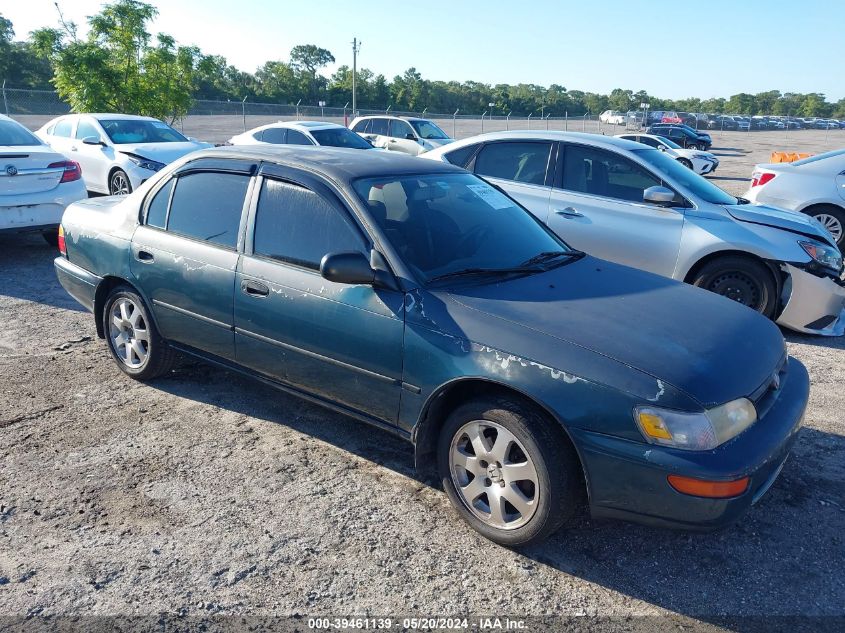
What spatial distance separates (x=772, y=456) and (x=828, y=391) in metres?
2.55

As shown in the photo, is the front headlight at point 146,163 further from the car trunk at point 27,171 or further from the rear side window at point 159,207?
the rear side window at point 159,207

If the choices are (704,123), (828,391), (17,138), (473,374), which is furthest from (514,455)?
(704,123)

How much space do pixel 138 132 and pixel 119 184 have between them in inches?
50.2

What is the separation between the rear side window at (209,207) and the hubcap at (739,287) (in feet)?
13.7

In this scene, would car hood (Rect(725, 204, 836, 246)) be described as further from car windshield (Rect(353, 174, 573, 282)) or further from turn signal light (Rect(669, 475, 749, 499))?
turn signal light (Rect(669, 475, 749, 499))

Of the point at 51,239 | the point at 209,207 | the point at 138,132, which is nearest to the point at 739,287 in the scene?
the point at 209,207

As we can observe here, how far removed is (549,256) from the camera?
3943mm

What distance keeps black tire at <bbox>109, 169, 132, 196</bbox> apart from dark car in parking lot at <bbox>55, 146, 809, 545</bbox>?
6.84 metres

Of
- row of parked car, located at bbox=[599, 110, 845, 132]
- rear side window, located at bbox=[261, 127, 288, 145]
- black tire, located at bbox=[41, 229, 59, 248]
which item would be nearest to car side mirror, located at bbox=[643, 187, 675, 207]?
black tire, located at bbox=[41, 229, 59, 248]

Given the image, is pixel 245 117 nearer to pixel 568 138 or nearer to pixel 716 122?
pixel 568 138

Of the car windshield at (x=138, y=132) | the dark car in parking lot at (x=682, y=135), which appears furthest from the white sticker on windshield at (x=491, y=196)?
the dark car in parking lot at (x=682, y=135)

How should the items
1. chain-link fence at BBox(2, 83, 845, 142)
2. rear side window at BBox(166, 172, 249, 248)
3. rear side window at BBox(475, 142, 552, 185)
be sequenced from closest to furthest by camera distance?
rear side window at BBox(166, 172, 249, 248) < rear side window at BBox(475, 142, 552, 185) < chain-link fence at BBox(2, 83, 845, 142)

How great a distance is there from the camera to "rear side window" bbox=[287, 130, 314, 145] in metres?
13.3

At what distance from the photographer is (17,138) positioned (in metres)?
8.38
